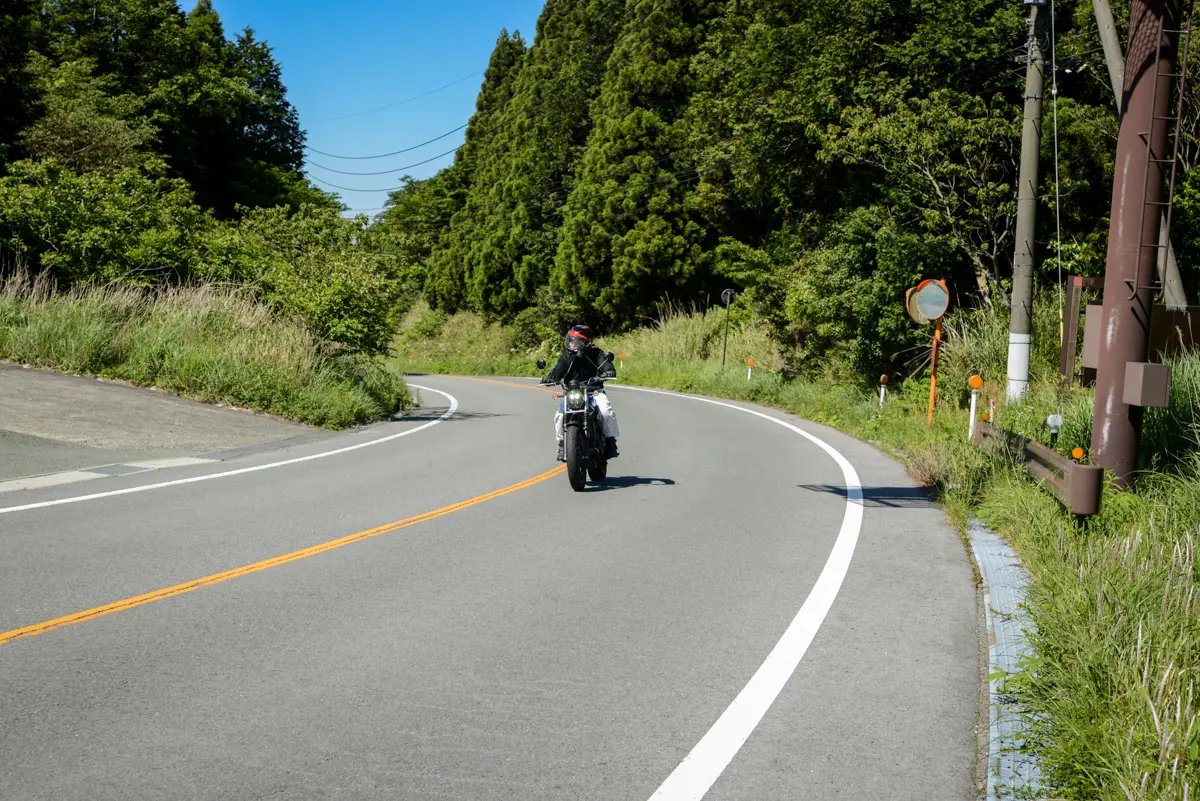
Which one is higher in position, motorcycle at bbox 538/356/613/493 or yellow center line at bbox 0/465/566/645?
motorcycle at bbox 538/356/613/493

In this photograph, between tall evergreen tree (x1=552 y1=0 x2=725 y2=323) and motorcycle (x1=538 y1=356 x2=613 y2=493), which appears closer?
motorcycle (x1=538 y1=356 x2=613 y2=493)

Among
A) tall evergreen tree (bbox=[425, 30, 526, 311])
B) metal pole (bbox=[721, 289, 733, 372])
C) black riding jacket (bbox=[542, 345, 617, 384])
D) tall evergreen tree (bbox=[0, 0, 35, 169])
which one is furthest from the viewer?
tall evergreen tree (bbox=[425, 30, 526, 311])

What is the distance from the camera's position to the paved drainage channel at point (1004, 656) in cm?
416

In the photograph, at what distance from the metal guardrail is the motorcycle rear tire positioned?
14.4 ft

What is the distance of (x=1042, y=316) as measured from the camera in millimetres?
19469

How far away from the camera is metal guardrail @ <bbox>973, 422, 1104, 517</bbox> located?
23.7ft

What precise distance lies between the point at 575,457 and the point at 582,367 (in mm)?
1221

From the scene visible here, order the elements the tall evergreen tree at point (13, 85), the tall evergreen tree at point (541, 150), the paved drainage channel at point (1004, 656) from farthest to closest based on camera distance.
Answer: the tall evergreen tree at point (541, 150) → the tall evergreen tree at point (13, 85) → the paved drainage channel at point (1004, 656)

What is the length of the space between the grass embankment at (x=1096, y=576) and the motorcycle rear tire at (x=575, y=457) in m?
3.82

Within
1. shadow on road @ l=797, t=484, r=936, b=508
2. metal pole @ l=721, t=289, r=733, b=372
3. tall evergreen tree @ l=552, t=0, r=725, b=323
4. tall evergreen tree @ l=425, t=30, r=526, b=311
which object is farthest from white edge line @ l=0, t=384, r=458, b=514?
tall evergreen tree @ l=425, t=30, r=526, b=311

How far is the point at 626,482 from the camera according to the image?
12.7 m

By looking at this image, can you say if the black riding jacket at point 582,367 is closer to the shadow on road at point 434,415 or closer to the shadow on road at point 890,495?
the shadow on road at point 890,495

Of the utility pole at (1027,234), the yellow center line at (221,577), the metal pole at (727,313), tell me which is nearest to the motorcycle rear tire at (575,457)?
the yellow center line at (221,577)

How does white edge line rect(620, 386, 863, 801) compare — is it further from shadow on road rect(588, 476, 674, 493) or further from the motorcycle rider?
the motorcycle rider
